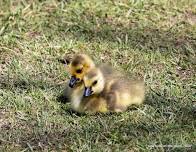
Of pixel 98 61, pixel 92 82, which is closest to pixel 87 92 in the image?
pixel 92 82

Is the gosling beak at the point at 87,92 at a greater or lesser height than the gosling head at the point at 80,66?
lesser

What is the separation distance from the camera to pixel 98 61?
3193 millimetres

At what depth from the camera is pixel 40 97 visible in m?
2.86

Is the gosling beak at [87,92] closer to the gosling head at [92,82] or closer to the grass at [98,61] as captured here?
the gosling head at [92,82]

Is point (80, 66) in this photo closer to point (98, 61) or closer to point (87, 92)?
point (87, 92)

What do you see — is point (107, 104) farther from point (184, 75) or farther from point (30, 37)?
point (30, 37)

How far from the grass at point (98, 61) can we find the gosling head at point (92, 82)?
0.14 m

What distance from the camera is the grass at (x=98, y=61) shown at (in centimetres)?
256

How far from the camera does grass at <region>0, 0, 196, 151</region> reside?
2559 mm

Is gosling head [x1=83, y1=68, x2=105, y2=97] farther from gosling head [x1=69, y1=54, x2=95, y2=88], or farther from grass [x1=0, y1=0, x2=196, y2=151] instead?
grass [x1=0, y1=0, x2=196, y2=151]

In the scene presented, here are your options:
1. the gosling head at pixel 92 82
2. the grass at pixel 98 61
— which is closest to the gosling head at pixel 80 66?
the gosling head at pixel 92 82

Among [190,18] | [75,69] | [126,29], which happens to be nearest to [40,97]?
[75,69]

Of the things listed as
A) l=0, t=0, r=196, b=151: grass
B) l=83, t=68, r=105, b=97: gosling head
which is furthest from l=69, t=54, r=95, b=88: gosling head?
l=0, t=0, r=196, b=151: grass

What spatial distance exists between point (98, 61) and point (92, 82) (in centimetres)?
61
